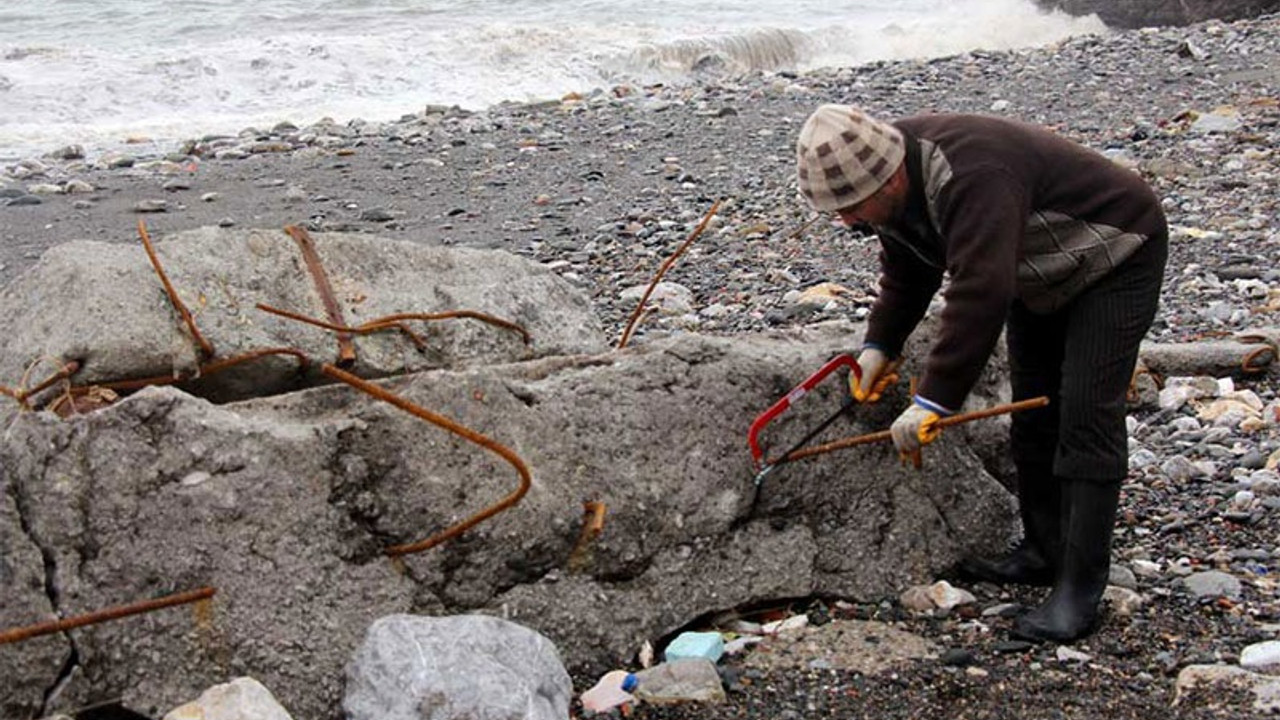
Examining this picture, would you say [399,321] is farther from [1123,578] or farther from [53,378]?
[1123,578]

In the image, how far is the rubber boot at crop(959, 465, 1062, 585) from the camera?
4348mm

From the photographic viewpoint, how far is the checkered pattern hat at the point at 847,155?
145 inches

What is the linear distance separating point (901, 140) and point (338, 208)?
7782mm

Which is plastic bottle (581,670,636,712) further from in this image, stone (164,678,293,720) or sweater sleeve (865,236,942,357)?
sweater sleeve (865,236,942,357)

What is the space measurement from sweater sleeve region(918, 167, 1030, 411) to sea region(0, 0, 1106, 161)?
42.9 feet

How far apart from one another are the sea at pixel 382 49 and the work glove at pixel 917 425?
509 inches

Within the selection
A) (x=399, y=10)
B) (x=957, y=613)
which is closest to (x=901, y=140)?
(x=957, y=613)

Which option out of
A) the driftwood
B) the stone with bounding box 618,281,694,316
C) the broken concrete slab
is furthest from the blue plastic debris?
the stone with bounding box 618,281,694,316

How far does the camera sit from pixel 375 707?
3.42m

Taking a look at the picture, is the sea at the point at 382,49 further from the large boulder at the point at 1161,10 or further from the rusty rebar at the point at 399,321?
the rusty rebar at the point at 399,321

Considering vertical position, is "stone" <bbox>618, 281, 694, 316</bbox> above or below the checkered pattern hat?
below

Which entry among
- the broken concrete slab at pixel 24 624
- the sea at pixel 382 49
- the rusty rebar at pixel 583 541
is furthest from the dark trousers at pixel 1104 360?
the sea at pixel 382 49

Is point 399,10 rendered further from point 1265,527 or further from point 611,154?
point 1265,527

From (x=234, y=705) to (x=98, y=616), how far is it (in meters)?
0.41
